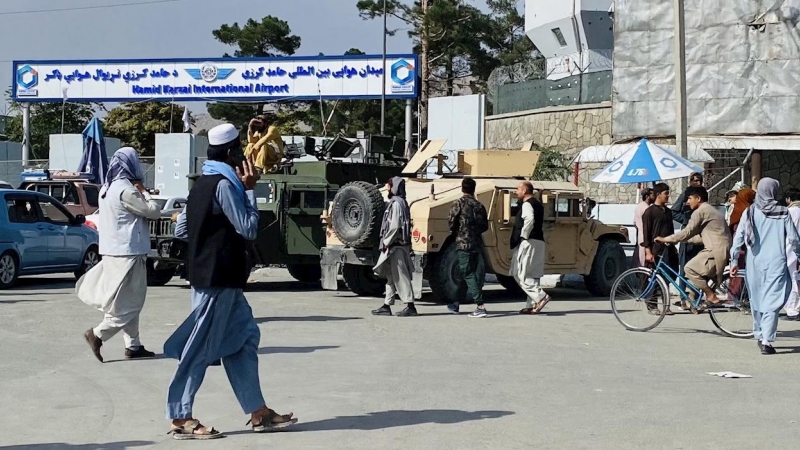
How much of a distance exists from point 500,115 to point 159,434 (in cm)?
3007

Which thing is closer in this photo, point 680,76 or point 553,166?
point 680,76

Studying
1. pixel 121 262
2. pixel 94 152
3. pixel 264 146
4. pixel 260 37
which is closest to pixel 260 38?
pixel 260 37

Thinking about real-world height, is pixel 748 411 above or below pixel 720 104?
below

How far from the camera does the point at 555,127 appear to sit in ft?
110

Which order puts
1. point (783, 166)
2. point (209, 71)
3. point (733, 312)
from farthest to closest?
point (209, 71) < point (783, 166) < point (733, 312)

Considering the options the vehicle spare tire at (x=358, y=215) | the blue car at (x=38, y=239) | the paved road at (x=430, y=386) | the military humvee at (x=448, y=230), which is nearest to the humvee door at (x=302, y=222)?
the military humvee at (x=448, y=230)

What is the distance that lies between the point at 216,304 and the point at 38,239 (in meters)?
12.2

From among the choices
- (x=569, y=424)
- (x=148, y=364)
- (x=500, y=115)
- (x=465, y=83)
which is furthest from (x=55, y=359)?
(x=465, y=83)

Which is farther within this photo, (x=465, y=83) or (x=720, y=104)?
(x=465, y=83)

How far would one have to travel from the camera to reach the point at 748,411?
808cm

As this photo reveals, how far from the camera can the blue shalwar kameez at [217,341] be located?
22.7 feet

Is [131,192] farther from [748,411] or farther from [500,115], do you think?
[500,115]

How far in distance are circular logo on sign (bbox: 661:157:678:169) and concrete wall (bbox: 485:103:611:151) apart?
1297 centimetres

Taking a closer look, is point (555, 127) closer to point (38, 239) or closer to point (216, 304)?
point (38, 239)
